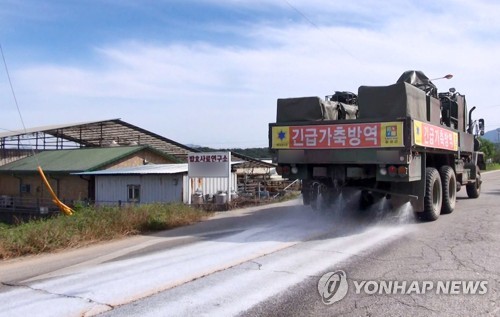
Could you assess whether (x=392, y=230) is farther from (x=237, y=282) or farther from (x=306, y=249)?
(x=237, y=282)

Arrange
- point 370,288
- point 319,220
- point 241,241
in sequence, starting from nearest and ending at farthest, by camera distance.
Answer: point 370,288
point 241,241
point 319,220

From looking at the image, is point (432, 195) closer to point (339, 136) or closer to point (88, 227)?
point (339, 136)

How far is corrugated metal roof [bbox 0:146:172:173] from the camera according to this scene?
2975cm

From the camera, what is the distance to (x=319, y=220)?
10945 millimetres

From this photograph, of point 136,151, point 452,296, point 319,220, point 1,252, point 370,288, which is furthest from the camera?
point 136,151

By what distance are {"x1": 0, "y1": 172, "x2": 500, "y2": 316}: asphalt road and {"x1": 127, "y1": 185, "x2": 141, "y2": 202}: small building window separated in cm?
1601

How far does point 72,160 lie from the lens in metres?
32.8

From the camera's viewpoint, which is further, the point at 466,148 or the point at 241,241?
the point at 466,148

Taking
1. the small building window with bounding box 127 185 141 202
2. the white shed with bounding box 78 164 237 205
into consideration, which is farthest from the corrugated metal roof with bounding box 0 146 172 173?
the small building window with bounding box 127 185 141 202

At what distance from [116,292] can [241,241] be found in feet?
11.2

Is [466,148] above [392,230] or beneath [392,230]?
above

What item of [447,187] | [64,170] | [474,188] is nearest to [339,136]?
[447,187]

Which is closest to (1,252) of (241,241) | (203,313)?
(241,241)

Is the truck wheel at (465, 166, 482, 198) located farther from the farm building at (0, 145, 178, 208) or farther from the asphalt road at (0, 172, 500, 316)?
the farm building at (0, 145, 178, 208)
